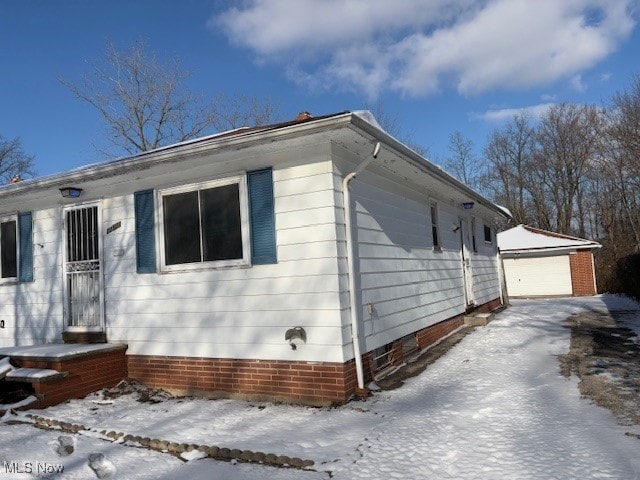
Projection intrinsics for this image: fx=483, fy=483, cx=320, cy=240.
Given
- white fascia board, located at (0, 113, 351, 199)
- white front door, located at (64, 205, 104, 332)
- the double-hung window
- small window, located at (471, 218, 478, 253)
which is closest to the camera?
white fascia board, located at (0, 113, 351, 199)

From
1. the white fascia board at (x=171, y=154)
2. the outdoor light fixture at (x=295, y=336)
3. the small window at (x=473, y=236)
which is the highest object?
the white fascia board at (x=171, y=154)

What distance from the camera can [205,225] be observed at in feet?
20.2

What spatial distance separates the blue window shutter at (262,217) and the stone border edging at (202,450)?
2.19 metres

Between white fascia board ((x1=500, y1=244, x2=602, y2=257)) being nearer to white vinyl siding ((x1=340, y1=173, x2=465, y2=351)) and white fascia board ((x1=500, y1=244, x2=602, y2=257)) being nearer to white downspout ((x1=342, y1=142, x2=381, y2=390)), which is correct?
white vinyl siding ((x1=340, y1=173, x2=465, y2=351))

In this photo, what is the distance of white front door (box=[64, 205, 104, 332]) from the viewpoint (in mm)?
7117

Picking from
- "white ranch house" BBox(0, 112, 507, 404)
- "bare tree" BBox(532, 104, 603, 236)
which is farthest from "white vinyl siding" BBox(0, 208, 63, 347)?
"bare tree" BBox(532, 104, 603, 236)

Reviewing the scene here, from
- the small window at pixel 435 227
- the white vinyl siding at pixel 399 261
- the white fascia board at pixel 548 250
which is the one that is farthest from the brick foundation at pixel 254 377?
the white fascia board at pixel 548 250

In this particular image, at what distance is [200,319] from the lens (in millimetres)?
6141

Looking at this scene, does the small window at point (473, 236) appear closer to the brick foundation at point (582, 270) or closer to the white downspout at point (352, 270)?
the white downspout at point (352, 270)

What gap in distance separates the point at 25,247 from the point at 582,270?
66.1 ft

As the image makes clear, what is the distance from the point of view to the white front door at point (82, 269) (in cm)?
712

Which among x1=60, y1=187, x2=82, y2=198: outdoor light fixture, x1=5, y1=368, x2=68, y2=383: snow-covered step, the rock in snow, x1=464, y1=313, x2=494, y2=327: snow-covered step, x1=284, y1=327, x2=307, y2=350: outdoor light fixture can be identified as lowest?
the rock in snow

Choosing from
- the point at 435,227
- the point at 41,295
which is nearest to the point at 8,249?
the point at 41,295

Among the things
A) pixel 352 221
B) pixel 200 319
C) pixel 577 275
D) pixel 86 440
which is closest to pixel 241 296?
pixel 200 319
